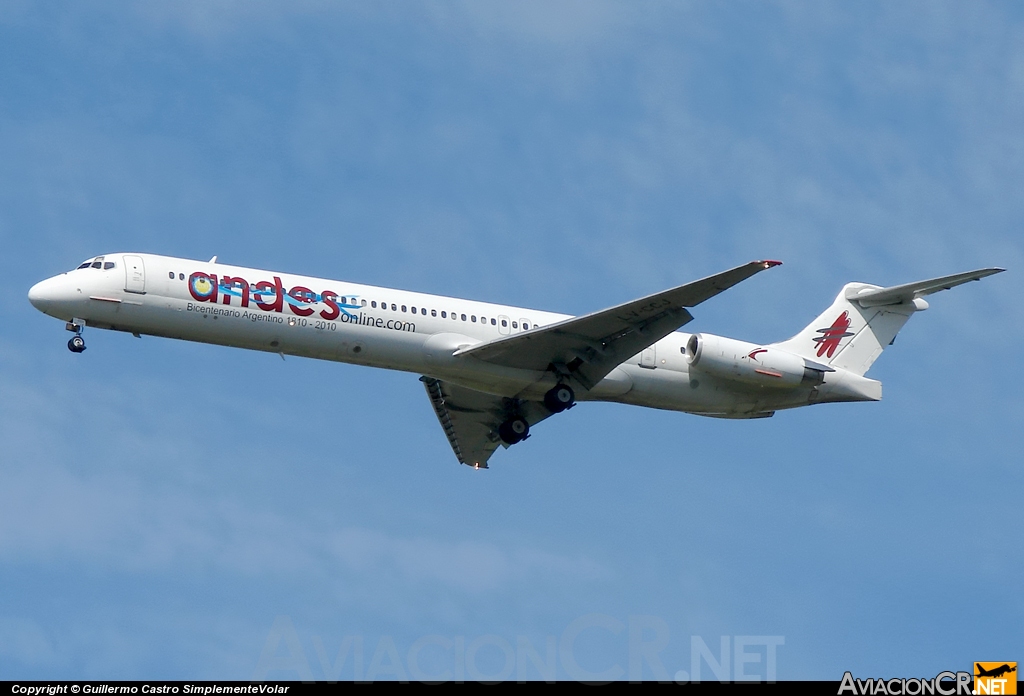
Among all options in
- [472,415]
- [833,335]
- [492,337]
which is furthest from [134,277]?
[833,335]

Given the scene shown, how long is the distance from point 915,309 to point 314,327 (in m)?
15.4

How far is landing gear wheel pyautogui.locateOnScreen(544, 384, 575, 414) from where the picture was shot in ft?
101

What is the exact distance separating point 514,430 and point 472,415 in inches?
69.4

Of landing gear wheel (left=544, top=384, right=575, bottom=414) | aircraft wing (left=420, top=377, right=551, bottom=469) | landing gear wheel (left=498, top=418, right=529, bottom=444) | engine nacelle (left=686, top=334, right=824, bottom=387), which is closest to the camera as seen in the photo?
landing gear wheel (left=544, top=384, right=575, bottom=414)

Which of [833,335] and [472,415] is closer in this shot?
[833,335]

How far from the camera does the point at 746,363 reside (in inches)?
1233

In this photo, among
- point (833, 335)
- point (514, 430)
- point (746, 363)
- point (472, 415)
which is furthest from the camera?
point (472, 415)

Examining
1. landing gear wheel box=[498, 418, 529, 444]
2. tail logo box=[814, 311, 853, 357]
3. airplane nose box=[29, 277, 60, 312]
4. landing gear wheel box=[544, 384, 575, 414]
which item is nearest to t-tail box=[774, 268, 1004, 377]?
tail logo box=[814, 311, 853, 357]

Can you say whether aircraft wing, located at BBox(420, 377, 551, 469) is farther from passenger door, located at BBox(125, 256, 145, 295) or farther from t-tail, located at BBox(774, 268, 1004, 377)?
passenger door, located at BBox(125, 256, 145, 295)

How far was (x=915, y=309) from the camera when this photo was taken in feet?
112

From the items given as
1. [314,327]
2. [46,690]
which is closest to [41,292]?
[314,327]

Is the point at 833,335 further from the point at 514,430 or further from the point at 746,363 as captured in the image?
the point at 514,430

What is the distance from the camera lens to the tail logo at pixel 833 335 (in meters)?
33.8

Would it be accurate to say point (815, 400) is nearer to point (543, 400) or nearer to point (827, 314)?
point (827, 314)
